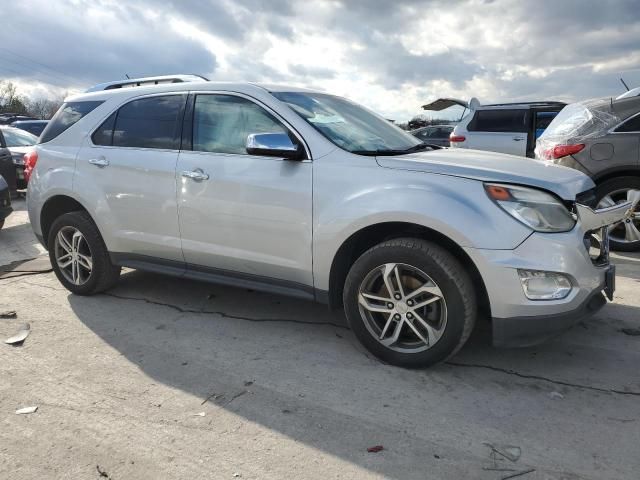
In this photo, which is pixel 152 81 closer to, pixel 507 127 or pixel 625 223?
pixel 625 223

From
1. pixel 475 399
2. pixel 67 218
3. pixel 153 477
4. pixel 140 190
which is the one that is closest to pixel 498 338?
pixel 475 399

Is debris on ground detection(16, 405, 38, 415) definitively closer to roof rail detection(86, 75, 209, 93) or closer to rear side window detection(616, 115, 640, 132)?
roof rail detection(86, 75, 209, 93)

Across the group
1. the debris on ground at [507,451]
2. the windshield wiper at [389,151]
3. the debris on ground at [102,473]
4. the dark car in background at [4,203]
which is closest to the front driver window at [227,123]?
the windshield wiper at [389,151]

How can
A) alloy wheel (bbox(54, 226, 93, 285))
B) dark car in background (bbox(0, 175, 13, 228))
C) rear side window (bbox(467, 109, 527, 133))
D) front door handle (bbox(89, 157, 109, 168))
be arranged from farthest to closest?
rear side window (bbox(467, 109, 527, 133)) → dark car in background (bbox(0, 175, 13, 228)) → alloy wheel (bbox(54, 226, 93, 285)) → front door handle (bbox(89, 157, 109, 168))

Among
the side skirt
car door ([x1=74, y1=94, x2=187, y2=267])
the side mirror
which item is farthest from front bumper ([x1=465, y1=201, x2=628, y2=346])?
car door ([x1=74, y1=94, x2=187, y2=267])

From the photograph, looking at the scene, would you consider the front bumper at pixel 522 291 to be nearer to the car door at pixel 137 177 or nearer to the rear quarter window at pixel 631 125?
the car door at pixel 137 177

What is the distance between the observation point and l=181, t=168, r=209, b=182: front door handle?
370cm

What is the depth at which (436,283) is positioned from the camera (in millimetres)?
2957

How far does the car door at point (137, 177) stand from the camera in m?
3.95

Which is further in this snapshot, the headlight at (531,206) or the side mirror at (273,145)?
the side mirror at (273,145)

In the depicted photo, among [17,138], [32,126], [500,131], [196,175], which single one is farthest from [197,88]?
[32,126]

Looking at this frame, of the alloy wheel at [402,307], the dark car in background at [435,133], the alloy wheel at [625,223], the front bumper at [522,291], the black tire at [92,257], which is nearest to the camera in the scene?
the front bumper at [522,291]

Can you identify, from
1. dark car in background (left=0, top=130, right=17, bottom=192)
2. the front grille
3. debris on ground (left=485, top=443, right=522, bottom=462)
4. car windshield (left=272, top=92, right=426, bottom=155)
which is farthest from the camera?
dark car in background (left=0, top=130, right=17, bottom=192)

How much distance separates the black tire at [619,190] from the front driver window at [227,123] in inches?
163
